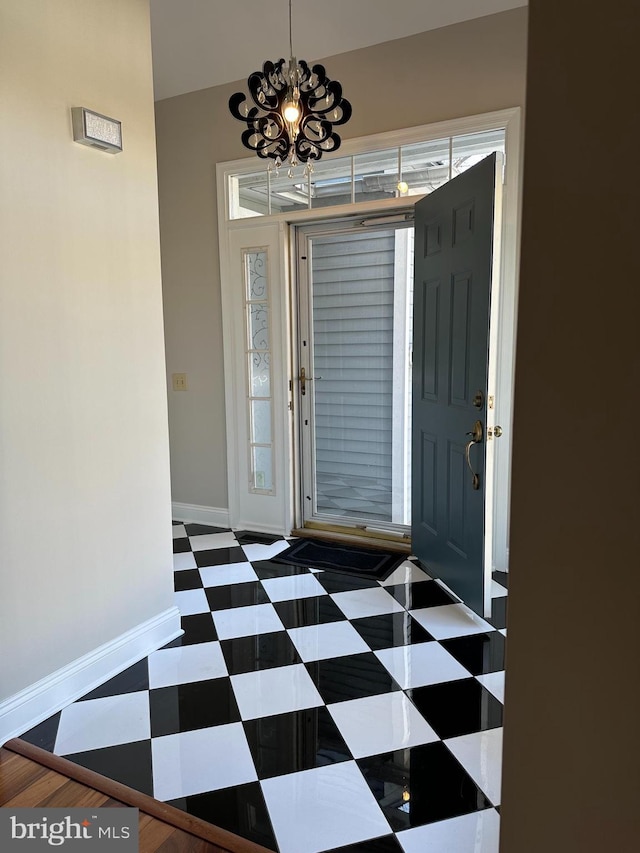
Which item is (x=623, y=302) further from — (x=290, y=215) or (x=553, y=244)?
(x=290, y=215)

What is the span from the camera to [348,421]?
4.15 meters

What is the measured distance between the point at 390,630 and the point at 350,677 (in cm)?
46

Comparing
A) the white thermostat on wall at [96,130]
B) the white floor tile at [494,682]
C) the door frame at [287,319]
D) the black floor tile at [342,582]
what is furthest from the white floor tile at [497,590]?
the white thermostat on wall at [96,130]

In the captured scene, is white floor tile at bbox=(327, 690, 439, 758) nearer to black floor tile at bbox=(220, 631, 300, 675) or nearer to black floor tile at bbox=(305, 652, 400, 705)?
black floor tile at bbox=(305, 652, 400, 705)

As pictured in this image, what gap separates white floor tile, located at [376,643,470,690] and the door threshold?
1192 millimetres

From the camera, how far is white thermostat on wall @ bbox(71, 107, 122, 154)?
7.15ft

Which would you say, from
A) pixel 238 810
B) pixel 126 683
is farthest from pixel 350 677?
pixel 126 683

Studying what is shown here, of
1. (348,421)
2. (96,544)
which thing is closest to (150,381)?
(96,544)

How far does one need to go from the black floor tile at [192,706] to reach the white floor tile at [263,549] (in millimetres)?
1401

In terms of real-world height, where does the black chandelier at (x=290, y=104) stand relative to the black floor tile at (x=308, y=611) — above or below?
above

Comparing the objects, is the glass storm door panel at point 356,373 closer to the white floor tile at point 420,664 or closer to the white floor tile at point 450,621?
the white floor tile at point 450,621

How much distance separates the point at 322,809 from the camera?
1729 millimetres

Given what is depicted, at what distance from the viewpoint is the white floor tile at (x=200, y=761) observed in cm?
181

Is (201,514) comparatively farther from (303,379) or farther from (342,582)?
(342,582)
